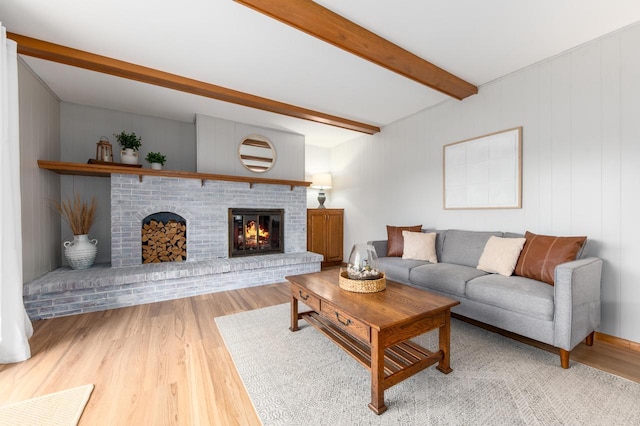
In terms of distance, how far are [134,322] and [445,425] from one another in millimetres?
2668

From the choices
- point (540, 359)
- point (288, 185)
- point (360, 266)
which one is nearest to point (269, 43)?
point (360, 266)

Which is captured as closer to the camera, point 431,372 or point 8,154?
point 431,372

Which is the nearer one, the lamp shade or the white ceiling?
the white ceiling

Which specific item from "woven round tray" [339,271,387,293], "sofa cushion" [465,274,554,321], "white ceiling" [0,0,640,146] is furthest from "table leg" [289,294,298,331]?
"white ceiling" [0,0,640,146]

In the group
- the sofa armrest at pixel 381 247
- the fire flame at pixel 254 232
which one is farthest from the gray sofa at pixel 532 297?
the fire flame at pixel 254 232

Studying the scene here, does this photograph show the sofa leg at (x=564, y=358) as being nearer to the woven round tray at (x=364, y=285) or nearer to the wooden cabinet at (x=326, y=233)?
the woven round tray at (x=364, y=285)

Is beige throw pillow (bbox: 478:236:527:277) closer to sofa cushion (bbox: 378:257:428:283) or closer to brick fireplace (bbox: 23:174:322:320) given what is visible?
sofa cushion (bbox: 378:257:428:283)

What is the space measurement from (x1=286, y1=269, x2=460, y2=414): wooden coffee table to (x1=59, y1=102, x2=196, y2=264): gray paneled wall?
325 centimetres

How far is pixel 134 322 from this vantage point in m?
2.52

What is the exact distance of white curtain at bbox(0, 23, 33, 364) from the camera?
5.99 feet

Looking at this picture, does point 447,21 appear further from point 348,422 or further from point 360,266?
point 348,422

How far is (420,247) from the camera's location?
3.17m

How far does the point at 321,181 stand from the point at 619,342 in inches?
165

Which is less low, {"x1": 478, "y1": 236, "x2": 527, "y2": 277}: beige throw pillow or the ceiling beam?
the ceiling beam
